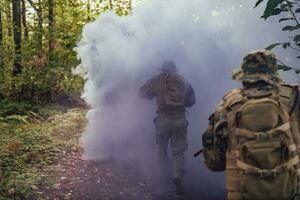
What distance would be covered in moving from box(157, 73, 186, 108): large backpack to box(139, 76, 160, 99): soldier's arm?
0.33 meters

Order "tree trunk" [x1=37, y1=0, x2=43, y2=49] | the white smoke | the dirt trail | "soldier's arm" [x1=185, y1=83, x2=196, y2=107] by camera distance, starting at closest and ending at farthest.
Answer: the dirt trail < "soldier's arm" [x1=185, y1=83, x2=196, y2=107] < the white smoke < "tree trunk" [x1=37, y1=0, x2=43, y2=49]

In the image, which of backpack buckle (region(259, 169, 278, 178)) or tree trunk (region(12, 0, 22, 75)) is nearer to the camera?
backpack buckle (region(259, 169, 278, 178))

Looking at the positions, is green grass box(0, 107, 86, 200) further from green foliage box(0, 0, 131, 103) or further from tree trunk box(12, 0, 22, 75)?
tree trunk box(12, 0, 22, 75)

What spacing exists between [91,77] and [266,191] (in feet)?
20.4

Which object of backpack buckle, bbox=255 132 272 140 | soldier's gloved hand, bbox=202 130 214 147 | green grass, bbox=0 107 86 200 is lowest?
green grass, bbox=0 107 86 200

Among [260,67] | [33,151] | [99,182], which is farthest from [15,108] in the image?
[260,67]

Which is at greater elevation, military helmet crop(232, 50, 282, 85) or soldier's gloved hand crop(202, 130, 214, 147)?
military helmet crop(232, 50, 282, 85)

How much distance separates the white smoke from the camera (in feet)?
29.9

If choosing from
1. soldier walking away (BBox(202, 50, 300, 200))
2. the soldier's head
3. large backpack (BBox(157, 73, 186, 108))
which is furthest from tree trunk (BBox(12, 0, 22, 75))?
soldier walking away (BBox(202, 50, 300, 200))

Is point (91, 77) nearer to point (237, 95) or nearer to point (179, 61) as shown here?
point (179, 61)

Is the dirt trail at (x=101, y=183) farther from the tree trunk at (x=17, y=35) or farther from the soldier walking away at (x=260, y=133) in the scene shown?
the tree trunk at (x=17, y=35)

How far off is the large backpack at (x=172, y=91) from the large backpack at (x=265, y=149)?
428 cm

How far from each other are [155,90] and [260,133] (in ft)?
16.2

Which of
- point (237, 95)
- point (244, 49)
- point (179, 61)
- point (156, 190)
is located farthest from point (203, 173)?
point (237, 95)
